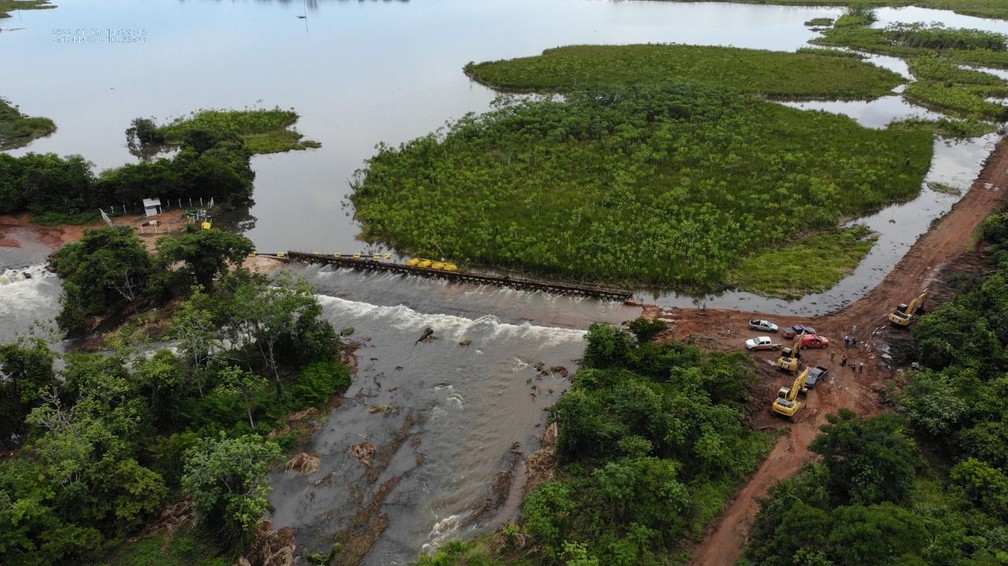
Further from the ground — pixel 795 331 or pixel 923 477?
pixel 795 331

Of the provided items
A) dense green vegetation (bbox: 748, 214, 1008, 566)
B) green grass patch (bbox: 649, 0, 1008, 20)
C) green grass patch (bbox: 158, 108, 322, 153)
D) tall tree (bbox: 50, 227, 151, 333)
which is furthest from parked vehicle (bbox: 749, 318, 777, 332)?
green grass patch (bbox: 649, 0, 1008, 20)

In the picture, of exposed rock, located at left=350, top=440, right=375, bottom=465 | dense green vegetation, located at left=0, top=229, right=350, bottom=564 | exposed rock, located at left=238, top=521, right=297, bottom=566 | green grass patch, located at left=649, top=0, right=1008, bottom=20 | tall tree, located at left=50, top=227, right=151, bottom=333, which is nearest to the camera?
dense green vegetation, located at left=0, top=229, right=350, bottom=564

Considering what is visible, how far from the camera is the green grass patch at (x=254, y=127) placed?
2645 inches

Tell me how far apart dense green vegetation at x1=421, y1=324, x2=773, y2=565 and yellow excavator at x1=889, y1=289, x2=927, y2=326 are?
11577mm

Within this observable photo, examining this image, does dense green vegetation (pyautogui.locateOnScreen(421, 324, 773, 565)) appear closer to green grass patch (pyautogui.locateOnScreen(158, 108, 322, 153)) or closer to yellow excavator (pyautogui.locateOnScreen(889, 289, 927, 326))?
yellow excavator (pyautogui.locateOnScreen(889, 289, 927, 326))

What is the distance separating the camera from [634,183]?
171 ft

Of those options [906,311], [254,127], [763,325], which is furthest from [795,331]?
[254,127]

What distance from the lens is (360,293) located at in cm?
4050

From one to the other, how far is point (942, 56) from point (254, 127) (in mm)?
109554

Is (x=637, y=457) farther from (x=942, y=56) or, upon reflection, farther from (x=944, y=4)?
(x=944, y=4)

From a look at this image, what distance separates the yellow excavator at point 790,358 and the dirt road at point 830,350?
50cm

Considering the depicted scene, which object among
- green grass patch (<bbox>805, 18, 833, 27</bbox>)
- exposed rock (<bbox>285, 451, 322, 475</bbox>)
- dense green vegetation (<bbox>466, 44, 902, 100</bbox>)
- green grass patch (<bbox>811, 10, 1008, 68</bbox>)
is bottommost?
exposed rock (<bbox>285, 451, 322, 475</bbox>)

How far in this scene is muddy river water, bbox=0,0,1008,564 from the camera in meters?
25.6

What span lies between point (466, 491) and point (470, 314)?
46.4 ft
